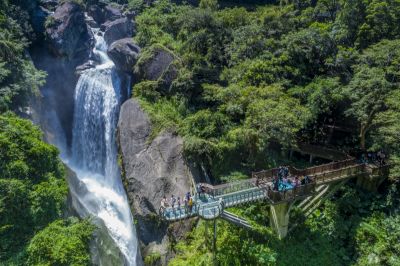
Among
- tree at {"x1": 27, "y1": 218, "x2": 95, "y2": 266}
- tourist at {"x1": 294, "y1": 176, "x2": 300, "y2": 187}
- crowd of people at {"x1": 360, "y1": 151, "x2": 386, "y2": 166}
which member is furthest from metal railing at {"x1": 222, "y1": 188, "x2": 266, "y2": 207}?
tree at {"x1": 27, "y1": 218, "x2": 95, "y2": 266}

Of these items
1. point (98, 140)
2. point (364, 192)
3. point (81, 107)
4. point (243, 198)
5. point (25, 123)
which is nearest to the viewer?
point (243, 198)

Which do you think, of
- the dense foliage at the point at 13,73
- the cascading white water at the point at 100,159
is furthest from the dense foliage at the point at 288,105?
the dense foliage at the point at 13,73

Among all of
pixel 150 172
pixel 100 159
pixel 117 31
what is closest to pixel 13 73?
→ pixel 100 159

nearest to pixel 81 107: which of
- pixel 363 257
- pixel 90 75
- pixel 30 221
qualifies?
pixel 90 75

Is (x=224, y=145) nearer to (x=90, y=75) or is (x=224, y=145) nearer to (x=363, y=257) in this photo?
(x=363, y=257)

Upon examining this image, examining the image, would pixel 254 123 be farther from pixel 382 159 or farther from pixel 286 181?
pixel 382 159

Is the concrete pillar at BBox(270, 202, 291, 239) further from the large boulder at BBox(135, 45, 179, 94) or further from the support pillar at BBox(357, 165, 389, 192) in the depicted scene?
the large boulder at BBox(135, 45, 179, 94)

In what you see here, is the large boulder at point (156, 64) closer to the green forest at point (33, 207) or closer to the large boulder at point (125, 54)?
the large boulder at point (125, 54)
